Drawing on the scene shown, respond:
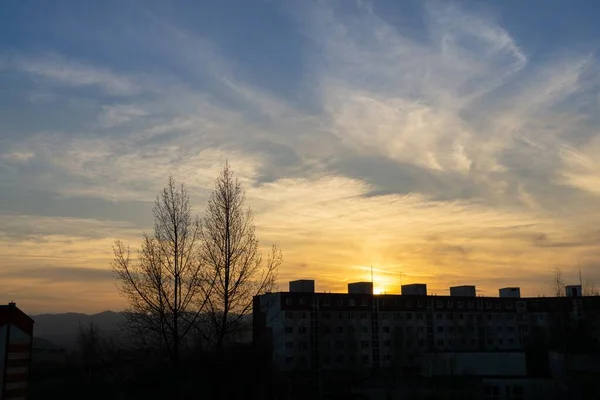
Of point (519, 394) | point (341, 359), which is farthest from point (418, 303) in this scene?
point (519, 394)

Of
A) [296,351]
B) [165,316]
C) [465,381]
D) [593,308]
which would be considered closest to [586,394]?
[465,381]

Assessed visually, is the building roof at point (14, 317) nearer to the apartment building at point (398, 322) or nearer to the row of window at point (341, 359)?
the apartment building at point (398, 322)

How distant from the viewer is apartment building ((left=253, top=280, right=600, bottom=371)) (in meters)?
71.8

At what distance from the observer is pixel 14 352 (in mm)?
9398

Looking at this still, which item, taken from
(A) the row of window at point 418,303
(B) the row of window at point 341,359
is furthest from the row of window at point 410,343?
(A) the row of window at point 418,303

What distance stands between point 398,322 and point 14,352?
75.2 metres

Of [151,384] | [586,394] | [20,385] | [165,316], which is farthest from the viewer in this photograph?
[586,394]

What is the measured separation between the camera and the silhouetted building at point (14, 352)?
9180mm

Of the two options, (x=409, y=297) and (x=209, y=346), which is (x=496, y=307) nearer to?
(x=409, y=297)

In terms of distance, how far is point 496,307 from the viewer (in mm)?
91375

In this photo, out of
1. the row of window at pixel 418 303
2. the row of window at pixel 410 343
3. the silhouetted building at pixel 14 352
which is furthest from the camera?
the row of window at pixel 418 303

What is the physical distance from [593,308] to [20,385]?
9087 cm

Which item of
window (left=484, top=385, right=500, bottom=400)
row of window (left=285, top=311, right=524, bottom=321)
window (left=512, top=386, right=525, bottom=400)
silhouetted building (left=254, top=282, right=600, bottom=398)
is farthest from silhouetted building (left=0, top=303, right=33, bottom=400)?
row of window (left=285, top=311, right=524, bottom=321)

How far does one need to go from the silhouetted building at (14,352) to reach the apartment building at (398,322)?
54026mm
